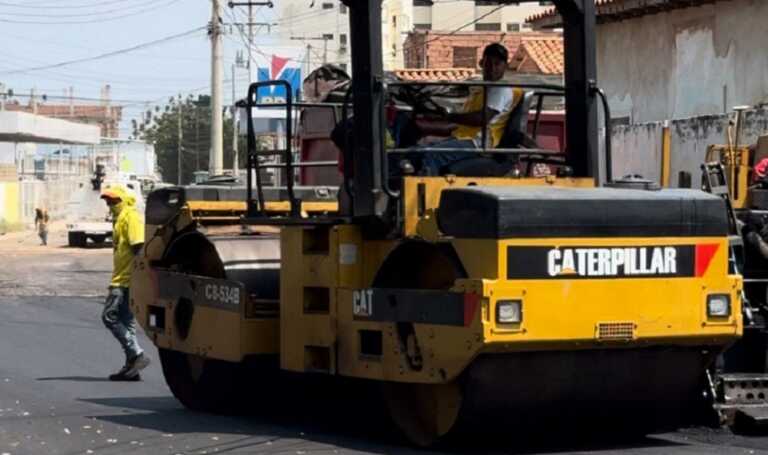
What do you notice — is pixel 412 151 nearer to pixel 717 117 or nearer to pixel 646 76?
pixel 717 117

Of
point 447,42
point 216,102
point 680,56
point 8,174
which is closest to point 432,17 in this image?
point 447,42

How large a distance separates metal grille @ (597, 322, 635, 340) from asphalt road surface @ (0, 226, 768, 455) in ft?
2.87

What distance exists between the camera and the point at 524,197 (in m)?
9.10

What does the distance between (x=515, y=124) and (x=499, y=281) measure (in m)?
1.69

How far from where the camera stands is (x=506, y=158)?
33.5ft

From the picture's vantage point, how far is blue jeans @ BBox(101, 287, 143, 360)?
14414 millimetres

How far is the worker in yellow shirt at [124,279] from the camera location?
14.3 metres

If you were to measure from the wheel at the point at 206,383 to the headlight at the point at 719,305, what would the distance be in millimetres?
3905

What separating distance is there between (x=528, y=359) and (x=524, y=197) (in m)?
0.91

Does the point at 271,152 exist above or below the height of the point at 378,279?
above

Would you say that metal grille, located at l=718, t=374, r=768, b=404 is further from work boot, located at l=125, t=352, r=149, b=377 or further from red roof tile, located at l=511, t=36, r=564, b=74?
red roof tile, located at l=511, t=36, r=564, b=74

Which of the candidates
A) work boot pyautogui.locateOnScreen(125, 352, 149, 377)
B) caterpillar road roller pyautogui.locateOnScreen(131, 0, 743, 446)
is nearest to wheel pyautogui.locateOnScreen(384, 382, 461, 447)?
caterpillar road roller pyautogui.locateOnScreen(131, 0, 743, 446)

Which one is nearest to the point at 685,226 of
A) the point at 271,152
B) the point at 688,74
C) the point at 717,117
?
the point at 271,152

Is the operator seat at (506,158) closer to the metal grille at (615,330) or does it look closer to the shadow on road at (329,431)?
the metal grille at (615,330)
